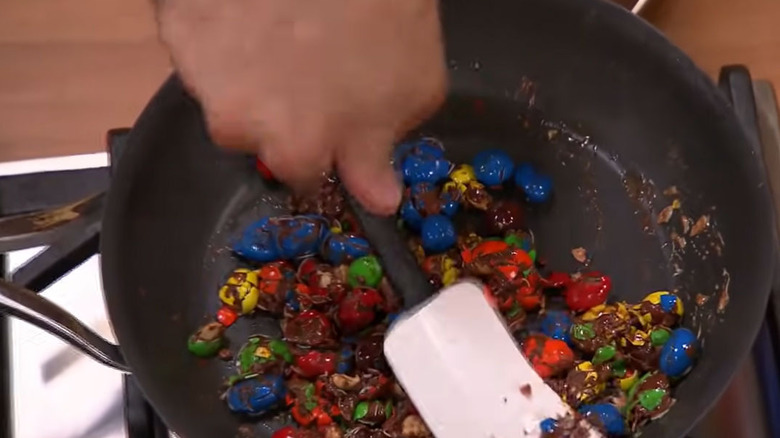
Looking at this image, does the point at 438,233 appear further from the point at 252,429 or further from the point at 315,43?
the point at 315,43

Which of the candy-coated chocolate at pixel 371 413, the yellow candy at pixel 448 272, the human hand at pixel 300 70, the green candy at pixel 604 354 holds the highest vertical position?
the human hand at pixel 300 70

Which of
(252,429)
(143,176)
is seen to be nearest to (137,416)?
(252,429)

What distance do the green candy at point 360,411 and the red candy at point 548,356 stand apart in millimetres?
137

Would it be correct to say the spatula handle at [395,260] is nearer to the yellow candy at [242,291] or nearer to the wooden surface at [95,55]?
the yellow candy at [242,291]

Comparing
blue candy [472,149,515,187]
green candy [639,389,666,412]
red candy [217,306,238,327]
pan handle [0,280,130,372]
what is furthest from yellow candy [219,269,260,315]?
green candy [639,389,666,412]

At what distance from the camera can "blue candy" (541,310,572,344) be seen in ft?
2.33

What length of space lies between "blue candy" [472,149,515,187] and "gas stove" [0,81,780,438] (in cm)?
23

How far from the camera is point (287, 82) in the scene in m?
0.42

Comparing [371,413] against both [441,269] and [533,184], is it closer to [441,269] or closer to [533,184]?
[441,269]

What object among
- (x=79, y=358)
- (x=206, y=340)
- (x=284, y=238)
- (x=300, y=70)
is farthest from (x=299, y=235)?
(x=300, y=70)

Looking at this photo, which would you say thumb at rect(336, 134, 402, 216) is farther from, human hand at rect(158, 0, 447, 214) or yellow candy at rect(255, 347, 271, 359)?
yellow candy at rect(255, 347, 271, 359)

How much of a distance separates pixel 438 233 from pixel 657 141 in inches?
8.6

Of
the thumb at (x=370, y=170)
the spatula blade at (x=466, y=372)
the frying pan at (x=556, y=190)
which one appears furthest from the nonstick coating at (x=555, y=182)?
the thumb at (x=370, y=170)

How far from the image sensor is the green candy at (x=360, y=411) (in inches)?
26.9
